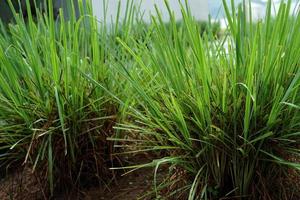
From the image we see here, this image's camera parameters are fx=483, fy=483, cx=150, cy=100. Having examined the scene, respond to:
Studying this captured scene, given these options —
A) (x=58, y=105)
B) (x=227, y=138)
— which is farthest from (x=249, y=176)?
(x=58, y=105)

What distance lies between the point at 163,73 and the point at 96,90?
285mm

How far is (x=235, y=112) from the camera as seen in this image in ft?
3.57

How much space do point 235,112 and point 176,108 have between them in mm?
134

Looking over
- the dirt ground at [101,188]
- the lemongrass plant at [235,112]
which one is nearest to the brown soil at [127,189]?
the dirt ground at [101,188]

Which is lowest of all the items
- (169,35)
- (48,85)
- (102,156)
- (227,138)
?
(102,156)

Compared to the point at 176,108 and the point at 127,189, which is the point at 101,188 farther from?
the point at 176,108

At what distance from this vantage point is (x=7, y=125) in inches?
54.7

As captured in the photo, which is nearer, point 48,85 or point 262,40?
point 262,40

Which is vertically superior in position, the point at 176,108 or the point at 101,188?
the point at 176,108

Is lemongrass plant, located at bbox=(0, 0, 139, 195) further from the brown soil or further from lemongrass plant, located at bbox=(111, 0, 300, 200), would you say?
lemongrass plant, located at bbox=(111, 0, 300, 200)

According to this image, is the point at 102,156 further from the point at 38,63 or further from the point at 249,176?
the point at 249,176

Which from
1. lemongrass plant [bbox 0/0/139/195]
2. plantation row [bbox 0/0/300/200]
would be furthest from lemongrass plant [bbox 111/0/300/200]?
lemongrass plant [bbox 0/0/139/195]

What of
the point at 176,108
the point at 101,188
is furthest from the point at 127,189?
the point at 176,108

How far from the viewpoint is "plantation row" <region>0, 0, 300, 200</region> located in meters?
1.09
